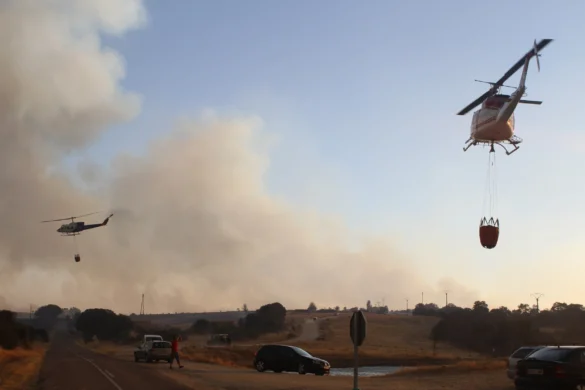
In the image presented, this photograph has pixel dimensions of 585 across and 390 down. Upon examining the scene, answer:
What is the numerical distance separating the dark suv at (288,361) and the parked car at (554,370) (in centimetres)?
1622

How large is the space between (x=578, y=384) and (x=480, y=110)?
2443cm

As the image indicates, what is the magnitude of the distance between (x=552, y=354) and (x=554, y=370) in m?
0.99

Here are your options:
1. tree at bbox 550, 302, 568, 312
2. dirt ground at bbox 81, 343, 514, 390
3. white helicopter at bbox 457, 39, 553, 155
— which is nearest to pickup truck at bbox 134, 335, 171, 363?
dirt ground at bbox 81, 343, 514, 390

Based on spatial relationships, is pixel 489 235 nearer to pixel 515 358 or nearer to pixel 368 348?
pixel 515 358

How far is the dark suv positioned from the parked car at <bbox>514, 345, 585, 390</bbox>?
16220 millimetres

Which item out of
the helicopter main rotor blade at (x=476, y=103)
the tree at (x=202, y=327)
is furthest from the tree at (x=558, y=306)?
the helicopter main rotor blade at (x=476, y=103)

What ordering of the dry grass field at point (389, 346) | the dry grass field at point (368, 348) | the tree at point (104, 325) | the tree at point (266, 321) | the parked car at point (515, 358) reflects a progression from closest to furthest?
the parked car at point (515, 358) < the dry grass field at point (368, 348) < the dry grass field at point (389, 346) < the tree at point (104, 325) < the tree at point (266, 321)

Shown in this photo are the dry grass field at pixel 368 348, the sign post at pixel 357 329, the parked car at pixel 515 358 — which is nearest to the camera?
the sign post at pixel 357 329

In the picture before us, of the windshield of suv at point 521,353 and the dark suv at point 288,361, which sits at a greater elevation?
the windshield of suv at point 521,353

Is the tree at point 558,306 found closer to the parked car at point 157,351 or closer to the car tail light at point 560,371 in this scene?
the parked car at point 157,351

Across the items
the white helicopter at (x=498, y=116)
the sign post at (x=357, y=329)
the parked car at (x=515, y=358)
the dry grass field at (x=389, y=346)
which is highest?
the white helicopter at (x=498, y=116)

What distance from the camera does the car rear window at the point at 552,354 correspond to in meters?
21.3

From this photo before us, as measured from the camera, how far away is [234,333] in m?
139

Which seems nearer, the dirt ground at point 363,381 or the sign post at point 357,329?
the sign post at point 357,329
